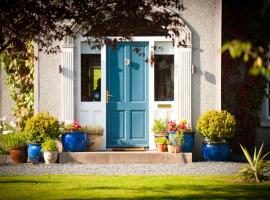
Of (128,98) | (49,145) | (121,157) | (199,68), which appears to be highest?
(199,68)

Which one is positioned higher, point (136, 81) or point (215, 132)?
point (136, 81)

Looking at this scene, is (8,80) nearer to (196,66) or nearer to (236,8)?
(196,66)

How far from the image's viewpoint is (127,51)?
13188 millimetres

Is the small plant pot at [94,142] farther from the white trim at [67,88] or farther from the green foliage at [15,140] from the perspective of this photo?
the green foliage at [15,140]

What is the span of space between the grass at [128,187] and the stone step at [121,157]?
6.32ft

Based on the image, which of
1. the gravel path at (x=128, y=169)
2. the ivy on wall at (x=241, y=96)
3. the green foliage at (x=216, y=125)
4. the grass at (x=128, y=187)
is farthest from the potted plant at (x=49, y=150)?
the ivy on wall at (x=241, y=96)

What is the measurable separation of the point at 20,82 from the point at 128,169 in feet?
14.3

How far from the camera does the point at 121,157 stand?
12062 millimetres

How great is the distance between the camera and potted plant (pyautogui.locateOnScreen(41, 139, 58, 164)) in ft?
38.9

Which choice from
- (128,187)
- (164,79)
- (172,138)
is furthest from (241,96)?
(128,187)

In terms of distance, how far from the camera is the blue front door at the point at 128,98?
518 inches

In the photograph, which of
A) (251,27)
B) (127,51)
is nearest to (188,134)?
(127,51)

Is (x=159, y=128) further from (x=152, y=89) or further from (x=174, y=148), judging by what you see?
(x=152, y=89)

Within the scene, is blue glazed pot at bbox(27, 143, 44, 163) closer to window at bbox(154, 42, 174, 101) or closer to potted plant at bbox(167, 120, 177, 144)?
potted plant at bbox(167, 120, 177, 144)
